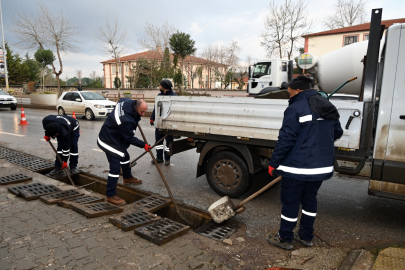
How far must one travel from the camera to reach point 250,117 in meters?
4.05

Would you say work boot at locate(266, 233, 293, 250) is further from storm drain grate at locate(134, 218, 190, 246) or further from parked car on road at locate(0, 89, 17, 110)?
parked car on road at locate(0, 89, 17, 110)

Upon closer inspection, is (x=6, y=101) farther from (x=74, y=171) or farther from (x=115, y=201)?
(x=115, y=201)

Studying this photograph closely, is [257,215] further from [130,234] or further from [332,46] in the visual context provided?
[332,46]

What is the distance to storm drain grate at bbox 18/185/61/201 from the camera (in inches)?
167

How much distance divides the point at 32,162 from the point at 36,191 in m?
2.26

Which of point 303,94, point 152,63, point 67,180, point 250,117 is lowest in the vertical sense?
point 67,180

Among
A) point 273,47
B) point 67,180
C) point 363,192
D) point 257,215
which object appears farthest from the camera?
point 273,47

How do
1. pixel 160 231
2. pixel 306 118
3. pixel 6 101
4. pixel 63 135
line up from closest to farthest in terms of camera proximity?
1. pixel 306 118
2. pixel 160 231
3. pixel 63 135
4. pixel 6 101

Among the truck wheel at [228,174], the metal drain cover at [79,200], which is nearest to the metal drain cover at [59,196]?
the metal drain cover at [79,200]

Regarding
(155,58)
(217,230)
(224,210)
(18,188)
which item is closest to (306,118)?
(224,210)

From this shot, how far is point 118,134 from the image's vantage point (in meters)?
4.38

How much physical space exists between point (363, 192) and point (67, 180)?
5446 mm

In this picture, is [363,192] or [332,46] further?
[332,46]

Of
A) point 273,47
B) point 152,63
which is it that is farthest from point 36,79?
point 273,47
